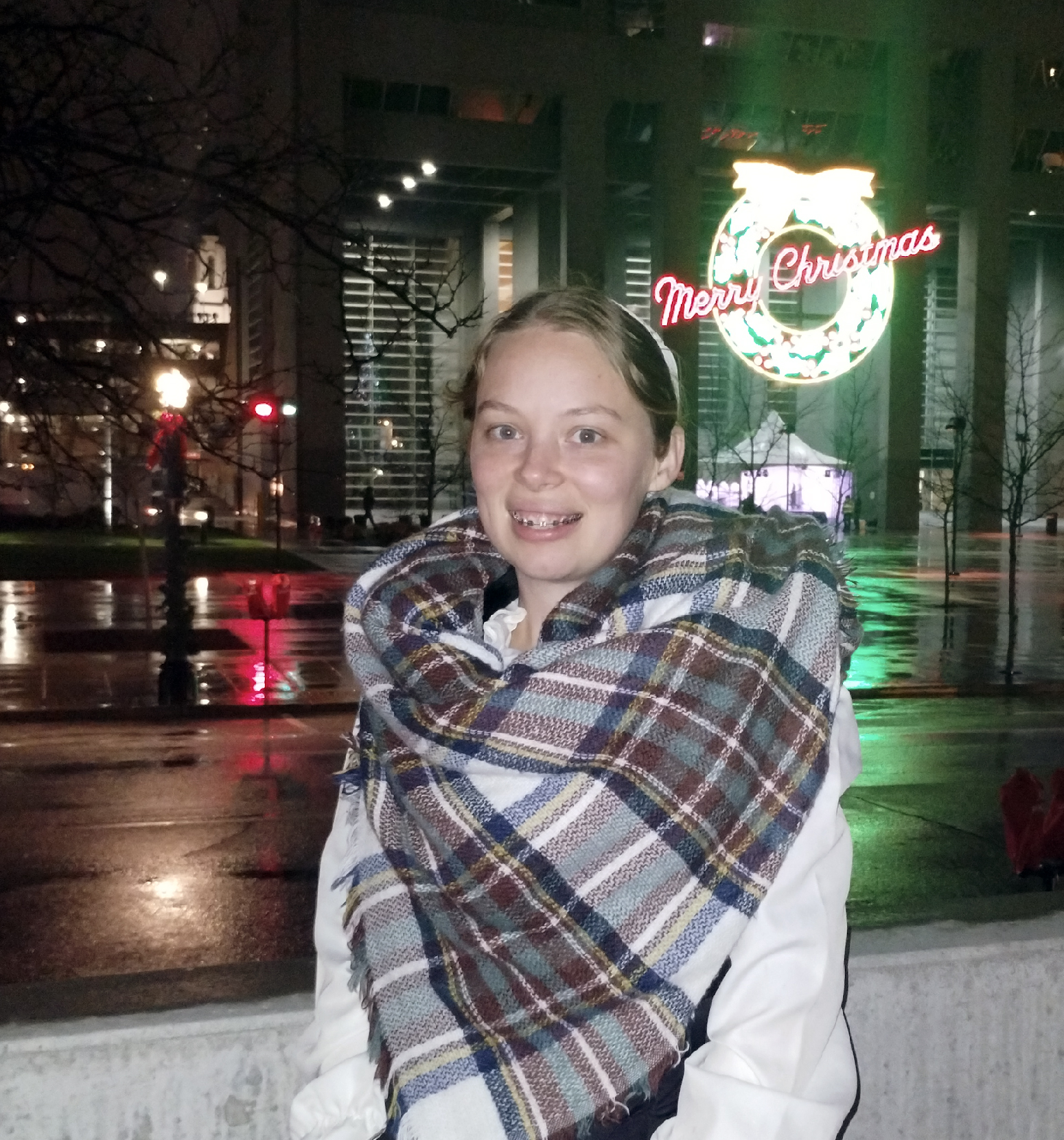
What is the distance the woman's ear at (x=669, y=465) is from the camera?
2.21 metres

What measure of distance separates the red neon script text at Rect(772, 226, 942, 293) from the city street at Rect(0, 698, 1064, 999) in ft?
91.2

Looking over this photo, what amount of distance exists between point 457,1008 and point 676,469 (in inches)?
38.2

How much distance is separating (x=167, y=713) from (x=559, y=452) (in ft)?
36.8

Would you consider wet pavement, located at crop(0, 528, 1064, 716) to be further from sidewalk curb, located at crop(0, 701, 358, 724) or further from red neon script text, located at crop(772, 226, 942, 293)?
red neon script text, located at crop(772, 226, 942, 293)

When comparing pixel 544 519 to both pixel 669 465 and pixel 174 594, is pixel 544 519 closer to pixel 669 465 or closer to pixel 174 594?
pixel 669 465

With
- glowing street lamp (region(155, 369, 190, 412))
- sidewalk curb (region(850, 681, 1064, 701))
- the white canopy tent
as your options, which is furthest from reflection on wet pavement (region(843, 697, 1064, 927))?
the white canopy tent

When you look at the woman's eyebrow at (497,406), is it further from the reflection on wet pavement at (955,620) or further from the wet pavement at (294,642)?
the wet pavement at (294,642)

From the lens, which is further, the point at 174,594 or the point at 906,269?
the point at 906,269

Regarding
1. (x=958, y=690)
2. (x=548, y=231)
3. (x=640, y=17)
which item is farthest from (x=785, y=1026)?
(x=640, y=17)

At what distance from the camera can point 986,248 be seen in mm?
47094

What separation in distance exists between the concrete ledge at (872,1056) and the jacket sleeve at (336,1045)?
39 cm

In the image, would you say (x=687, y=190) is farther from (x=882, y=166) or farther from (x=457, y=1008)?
(x=457, y=1008)

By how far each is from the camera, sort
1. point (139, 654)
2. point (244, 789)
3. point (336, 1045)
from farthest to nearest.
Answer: point (139, 654), point (244, 789), point (336, 1045)

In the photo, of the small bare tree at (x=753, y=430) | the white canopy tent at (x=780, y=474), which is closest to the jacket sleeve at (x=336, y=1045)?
the small bare tree at (x=753, y=430)
